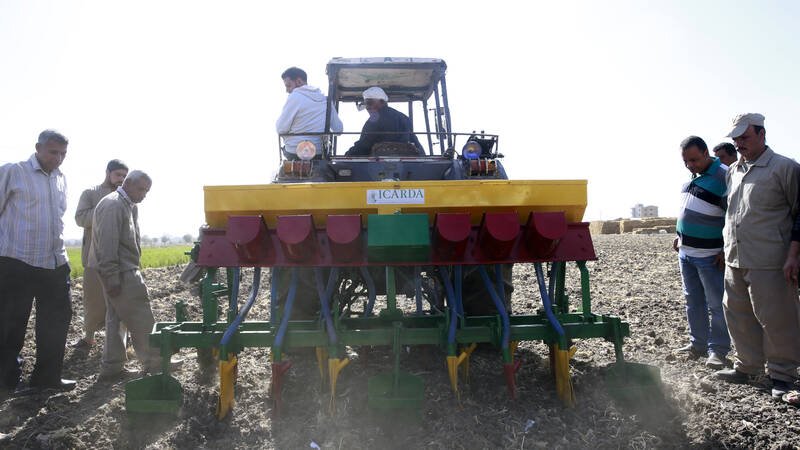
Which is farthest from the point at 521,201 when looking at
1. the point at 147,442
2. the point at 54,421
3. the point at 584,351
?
the point at 54,421

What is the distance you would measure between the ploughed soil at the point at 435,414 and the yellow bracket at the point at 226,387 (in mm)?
64

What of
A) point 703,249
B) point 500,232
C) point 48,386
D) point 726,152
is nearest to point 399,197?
point 500,232

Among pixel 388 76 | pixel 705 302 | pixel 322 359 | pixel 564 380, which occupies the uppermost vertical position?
pixel 388 76

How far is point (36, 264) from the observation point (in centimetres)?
358

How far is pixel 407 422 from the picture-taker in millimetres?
2629

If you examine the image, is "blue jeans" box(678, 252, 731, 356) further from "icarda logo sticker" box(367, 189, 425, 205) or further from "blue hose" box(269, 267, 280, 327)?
"blue hose" box(269, 267, 280, 327)

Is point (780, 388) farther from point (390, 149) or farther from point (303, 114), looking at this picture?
point (303, 114)

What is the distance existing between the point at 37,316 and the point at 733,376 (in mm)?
5382

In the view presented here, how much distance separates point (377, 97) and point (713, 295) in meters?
3.57

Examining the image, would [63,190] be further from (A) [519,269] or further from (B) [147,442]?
(A) [519,269]

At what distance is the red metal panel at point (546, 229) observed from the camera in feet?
9.21

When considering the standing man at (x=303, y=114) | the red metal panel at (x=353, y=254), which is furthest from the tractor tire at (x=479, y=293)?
the standing man at (x=303, y=114)

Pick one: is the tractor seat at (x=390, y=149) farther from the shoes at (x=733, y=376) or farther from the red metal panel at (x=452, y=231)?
the shoes at (x=733, y=376)

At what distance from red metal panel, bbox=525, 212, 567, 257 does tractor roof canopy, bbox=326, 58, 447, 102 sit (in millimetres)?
2851
